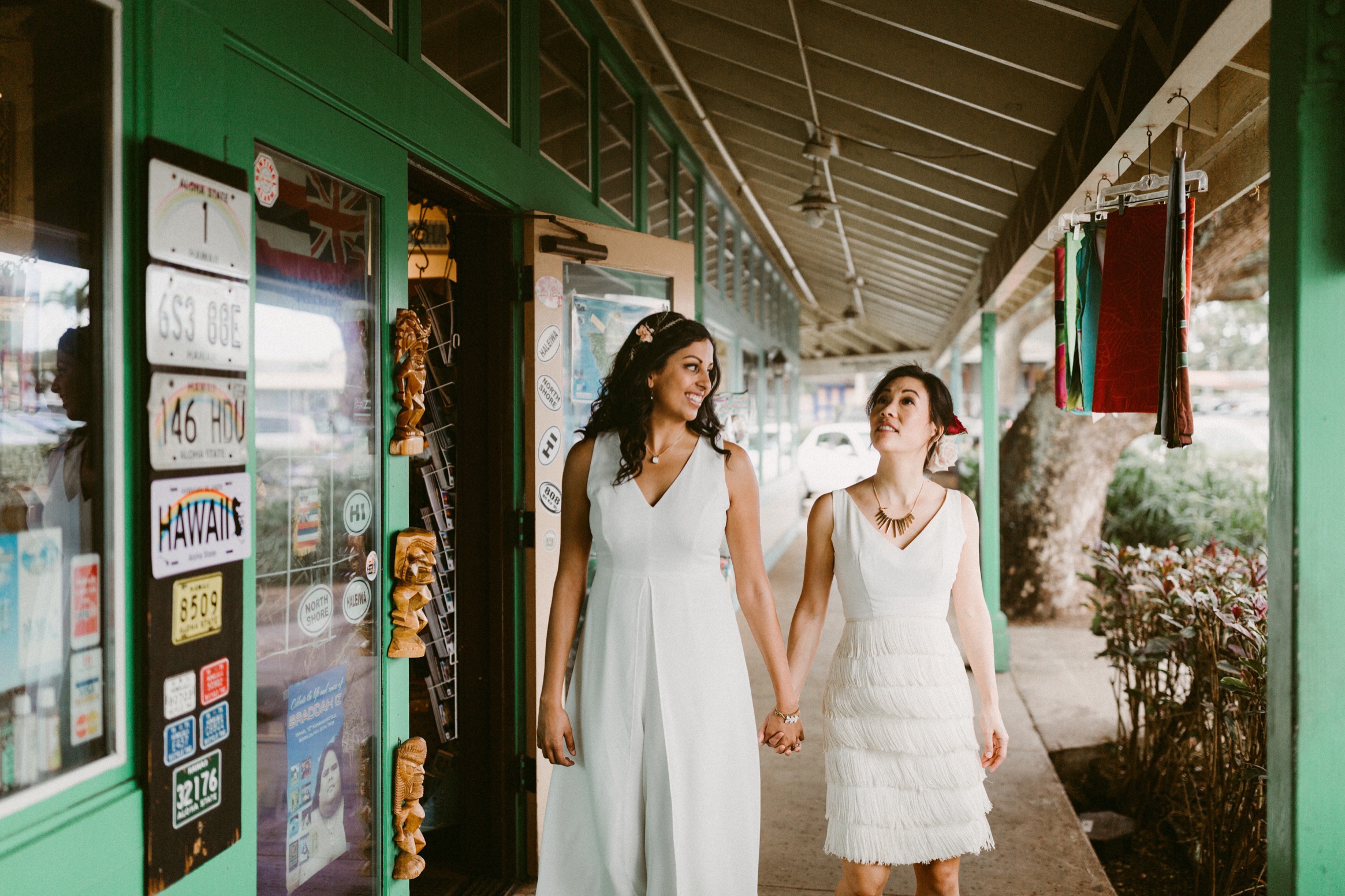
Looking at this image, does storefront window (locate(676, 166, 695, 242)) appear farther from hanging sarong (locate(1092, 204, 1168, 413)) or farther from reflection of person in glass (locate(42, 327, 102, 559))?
reflection of person in glass (locate(42, 327, 102, 559))

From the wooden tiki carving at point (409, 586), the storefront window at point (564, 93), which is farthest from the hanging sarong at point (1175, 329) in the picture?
the storefront window at point (564, 93)

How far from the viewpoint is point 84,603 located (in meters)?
1.49

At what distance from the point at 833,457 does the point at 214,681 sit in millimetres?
15753

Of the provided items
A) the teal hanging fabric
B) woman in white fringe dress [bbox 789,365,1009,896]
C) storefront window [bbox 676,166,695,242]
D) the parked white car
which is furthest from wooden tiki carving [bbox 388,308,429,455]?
the parked white car

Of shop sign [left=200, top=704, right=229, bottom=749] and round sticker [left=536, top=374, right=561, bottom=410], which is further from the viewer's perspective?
round sticker [left=536, top=374, right=561, bottom=410]

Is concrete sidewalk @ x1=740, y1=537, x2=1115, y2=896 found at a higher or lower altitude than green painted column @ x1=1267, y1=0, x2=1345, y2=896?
lower

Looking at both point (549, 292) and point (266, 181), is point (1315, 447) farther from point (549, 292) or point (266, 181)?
point (549, 292)

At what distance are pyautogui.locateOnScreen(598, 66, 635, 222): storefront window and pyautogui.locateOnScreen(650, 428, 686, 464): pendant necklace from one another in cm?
236

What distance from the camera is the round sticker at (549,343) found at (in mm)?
3176

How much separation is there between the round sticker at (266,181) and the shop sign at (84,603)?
2.86ft

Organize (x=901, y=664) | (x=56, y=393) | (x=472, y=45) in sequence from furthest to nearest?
1. (x=472, y=45)
2. (x=901, y=664)
3. (x=56, y=393)

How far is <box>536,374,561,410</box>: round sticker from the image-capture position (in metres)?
3.18

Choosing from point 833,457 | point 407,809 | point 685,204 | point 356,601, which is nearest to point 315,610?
point 356,601

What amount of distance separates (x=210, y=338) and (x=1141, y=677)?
12.6 ft
